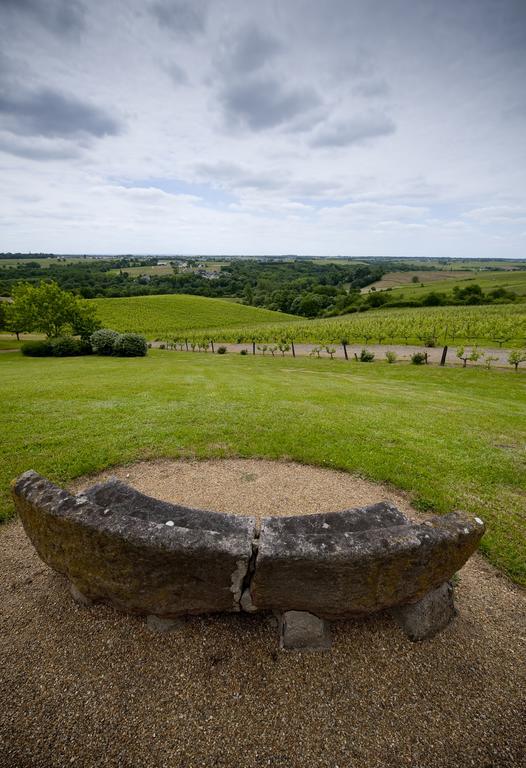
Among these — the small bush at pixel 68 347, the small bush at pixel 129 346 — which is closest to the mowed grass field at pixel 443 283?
the small bush at pixel 129 346

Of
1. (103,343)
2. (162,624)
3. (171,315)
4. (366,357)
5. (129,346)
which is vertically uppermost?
(162,624)

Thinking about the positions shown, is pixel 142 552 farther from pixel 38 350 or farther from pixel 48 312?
pixel 48 312

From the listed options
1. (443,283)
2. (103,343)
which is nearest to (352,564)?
(103,343)

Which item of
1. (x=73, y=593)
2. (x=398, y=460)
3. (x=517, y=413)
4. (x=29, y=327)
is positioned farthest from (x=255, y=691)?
(x=29, y=327)

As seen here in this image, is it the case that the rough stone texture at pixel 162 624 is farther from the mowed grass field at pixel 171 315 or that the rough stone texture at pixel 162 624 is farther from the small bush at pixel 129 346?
the mowed grass field at pixel 171 315

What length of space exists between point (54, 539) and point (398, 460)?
25.7 ft

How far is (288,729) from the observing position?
11.3 ft

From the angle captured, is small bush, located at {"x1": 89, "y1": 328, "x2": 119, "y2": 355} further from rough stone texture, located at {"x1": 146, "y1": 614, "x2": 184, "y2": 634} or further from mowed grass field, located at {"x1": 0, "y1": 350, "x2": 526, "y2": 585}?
rough stone texture, located at {"x1": 146, "y1": 614, "x2": 184, "y2": 634}

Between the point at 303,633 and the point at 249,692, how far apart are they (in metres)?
0.86

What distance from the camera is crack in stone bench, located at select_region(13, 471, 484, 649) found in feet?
12.6

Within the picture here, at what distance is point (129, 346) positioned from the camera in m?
36.3

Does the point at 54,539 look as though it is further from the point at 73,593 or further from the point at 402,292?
the point at 402,292

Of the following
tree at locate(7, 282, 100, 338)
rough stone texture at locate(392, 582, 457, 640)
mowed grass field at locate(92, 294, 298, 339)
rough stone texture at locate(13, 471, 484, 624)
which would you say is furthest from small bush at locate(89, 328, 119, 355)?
rough stone texture at locate(392, 582, 457, 640)

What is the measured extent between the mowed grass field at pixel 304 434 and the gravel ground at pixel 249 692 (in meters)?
2.27
